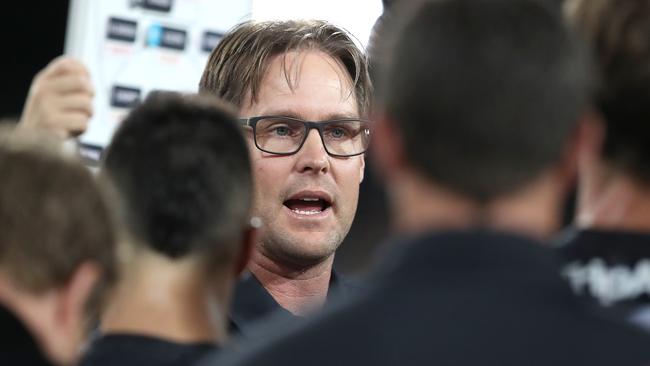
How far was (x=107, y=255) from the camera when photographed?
5.42 feet

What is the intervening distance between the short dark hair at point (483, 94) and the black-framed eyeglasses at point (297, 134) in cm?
205

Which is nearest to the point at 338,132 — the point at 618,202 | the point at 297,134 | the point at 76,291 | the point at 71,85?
the point at 297,134

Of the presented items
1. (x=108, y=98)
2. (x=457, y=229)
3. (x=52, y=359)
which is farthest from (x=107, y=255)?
(x=108, y=98)

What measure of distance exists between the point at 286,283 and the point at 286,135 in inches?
15.3

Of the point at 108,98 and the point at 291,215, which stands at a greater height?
the point at 291,215

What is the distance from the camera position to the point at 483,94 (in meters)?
1.39

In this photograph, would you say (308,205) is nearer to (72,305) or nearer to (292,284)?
(292,284)

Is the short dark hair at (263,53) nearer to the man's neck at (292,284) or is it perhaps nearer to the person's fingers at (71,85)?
the man's neck at (292,284)

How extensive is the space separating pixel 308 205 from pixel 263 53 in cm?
44

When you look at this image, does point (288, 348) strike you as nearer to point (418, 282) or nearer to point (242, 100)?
point (418, 282)

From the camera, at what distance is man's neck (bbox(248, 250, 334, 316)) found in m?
3.50

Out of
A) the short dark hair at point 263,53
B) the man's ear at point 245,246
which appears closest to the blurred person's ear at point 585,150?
the man's ear at point 245,246

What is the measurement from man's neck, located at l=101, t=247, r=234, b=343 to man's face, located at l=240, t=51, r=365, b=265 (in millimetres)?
1684

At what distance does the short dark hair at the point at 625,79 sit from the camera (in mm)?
1672
